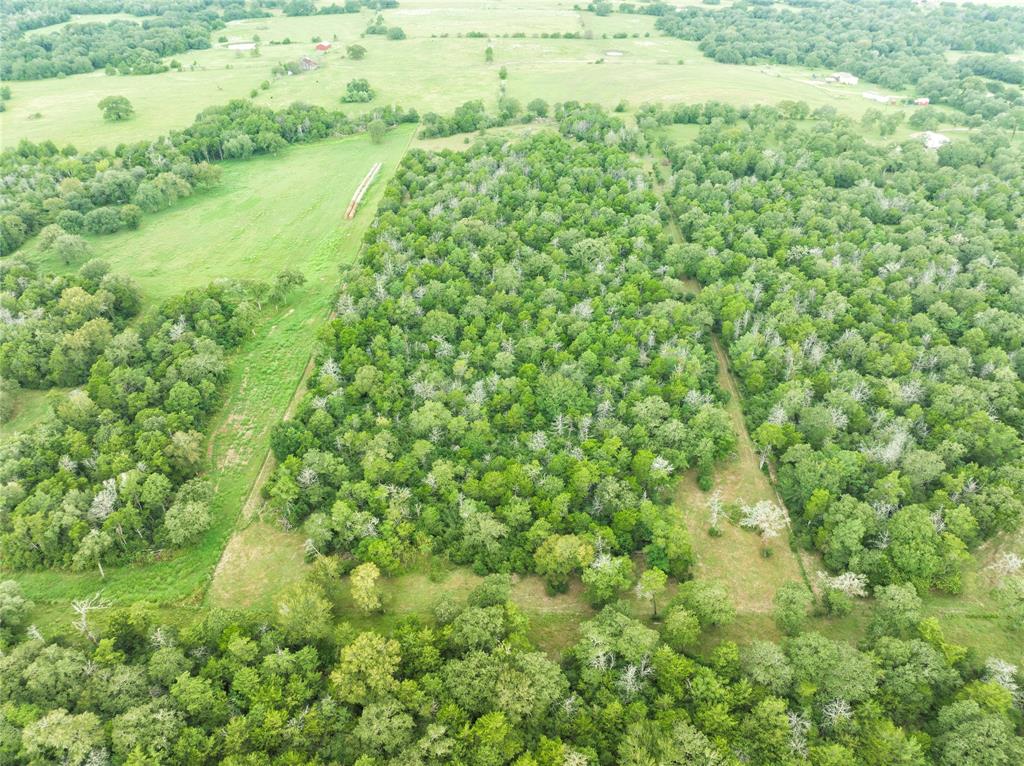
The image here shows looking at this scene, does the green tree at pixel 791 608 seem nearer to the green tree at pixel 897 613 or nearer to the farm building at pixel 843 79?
the green tree at pixel 897 613

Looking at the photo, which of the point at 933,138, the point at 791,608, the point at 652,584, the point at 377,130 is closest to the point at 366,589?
the point at 652,584

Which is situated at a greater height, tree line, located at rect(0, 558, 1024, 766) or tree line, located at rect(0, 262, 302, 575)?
tree line, located at rect(0, 262, 302, 575)

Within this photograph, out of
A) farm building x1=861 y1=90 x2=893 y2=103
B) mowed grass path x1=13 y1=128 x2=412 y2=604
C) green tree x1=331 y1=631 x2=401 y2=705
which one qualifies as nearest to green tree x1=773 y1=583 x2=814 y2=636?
green tree x1=331 y1=631 x2=401 y2=705

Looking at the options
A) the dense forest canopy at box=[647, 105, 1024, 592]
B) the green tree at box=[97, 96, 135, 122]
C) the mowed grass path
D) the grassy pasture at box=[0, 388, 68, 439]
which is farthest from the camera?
the green tree at box=[97, 96, 135, 122]

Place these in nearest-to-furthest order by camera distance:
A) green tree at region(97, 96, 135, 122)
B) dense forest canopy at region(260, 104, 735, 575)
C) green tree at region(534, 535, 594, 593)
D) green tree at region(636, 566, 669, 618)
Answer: green tree at region(636, 566, 669, 618)
green tree at region(534, 535, 594, 593)
dense forest canopy at region(260, 104, 735, 575)
green tree at region(97, 96, 135, 122)

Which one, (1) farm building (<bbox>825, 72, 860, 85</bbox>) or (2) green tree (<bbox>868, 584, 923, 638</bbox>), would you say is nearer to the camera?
(2) green tree (<bbox>868, 584, 923, 638</bbox>)

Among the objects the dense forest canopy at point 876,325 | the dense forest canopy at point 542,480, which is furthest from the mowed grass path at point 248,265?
the dense forest canopy at point 876,325

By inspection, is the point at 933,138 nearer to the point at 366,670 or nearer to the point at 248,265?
the point at 248,265

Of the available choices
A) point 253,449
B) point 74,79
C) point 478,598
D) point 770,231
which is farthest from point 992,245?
point 74,79

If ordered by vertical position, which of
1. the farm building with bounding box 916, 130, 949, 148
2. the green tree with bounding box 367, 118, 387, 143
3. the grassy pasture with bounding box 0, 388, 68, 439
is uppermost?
the green tree with bounding box 367, 118, 387, 143

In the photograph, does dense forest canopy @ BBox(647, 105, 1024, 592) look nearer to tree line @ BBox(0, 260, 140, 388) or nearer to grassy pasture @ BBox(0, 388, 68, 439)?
tree line @ BBox(0, 260, 140, 388)
